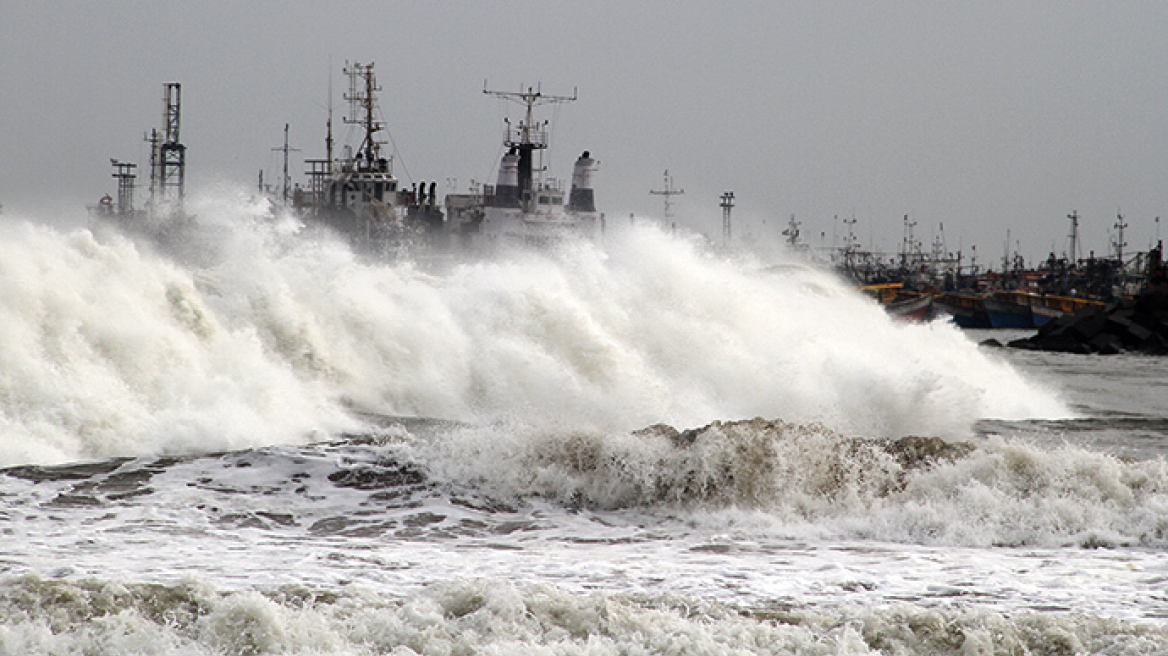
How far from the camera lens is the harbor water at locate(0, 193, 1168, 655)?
291 inches

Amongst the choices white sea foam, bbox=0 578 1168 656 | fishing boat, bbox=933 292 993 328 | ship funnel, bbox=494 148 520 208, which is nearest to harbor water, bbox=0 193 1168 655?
white sea foam, bbox=0 578 1168 656

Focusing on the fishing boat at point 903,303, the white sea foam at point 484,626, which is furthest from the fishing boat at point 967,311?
the white sea foam at point 484,626

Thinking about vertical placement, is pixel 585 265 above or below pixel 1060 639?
above

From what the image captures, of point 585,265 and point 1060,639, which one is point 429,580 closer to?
point 1060,639

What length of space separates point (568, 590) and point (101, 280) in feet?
39.5

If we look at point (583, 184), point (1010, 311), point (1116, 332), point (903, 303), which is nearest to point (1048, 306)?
point (1010, 311)

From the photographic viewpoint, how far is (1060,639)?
7.38m

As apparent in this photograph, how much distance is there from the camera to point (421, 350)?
22078 millimetres

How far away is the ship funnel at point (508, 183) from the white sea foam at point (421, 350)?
30.4m

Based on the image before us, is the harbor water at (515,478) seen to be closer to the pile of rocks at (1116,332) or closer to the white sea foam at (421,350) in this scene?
the white sea foam at (421,350)

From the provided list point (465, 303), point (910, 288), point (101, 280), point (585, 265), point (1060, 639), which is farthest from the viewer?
point (910, 288)

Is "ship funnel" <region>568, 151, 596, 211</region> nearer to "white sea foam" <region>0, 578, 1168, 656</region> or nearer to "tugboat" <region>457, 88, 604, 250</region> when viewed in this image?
"tugboat" <region>457, 88, 604, 250</region>

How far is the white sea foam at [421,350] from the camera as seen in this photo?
15.1 metres

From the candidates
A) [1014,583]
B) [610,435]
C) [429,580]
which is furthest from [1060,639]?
[610,435]
